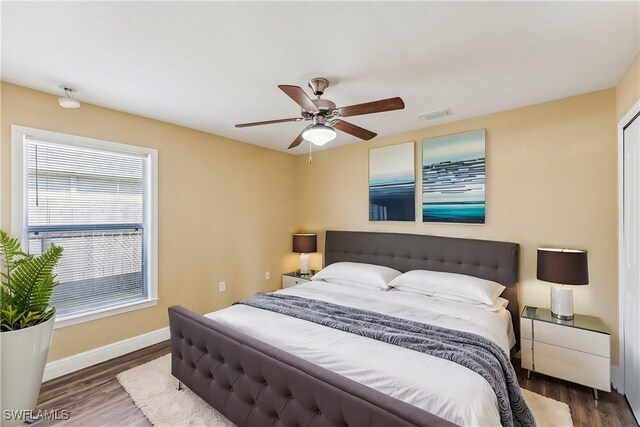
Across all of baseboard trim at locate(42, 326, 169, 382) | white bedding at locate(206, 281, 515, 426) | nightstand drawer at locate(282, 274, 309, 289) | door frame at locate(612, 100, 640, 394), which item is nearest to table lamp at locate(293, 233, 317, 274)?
nightstand drawer at locate(282, 274, 309, 289)

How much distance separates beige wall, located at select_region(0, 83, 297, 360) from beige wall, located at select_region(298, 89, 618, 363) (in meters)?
2.26

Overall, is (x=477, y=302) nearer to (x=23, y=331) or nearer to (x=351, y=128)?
(x=351, y=128)

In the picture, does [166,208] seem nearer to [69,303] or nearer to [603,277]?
[69,303]

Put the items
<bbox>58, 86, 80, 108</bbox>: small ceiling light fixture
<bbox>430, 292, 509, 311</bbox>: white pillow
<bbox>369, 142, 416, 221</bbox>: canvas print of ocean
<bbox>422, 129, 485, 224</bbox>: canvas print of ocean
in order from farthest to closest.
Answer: <bbox>369, 142, 416, 221</bbox>: canvas print of ocean, <bbox>422, 129, 485, 224</bbox>: canvas print of ocean, <bbox>430, 292, 509, 311</bbox>: white pillow, <bbox>58, 86, 80, 108</bbox>: small ceiling light fixture

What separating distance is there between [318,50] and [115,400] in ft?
9.75

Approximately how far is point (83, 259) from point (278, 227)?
2.41 meters

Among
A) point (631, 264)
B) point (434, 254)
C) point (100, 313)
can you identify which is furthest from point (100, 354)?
point (631, 264)

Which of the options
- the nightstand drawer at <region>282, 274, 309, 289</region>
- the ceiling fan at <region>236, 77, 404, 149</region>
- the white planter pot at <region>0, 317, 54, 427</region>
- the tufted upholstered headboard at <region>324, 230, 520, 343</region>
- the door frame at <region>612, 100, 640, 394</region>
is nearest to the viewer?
the white planter pot at <region>0, 317, 54, 427</region>

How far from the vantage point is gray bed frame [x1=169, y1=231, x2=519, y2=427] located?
1229 mm

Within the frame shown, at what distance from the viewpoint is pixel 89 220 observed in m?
2.73

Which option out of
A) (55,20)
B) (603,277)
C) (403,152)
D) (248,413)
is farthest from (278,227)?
(603,277)

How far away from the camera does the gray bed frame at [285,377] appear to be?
123 cm

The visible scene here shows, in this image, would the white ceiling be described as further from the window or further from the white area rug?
the white area rug

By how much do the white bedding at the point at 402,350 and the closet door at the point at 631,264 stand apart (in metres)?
0.75
